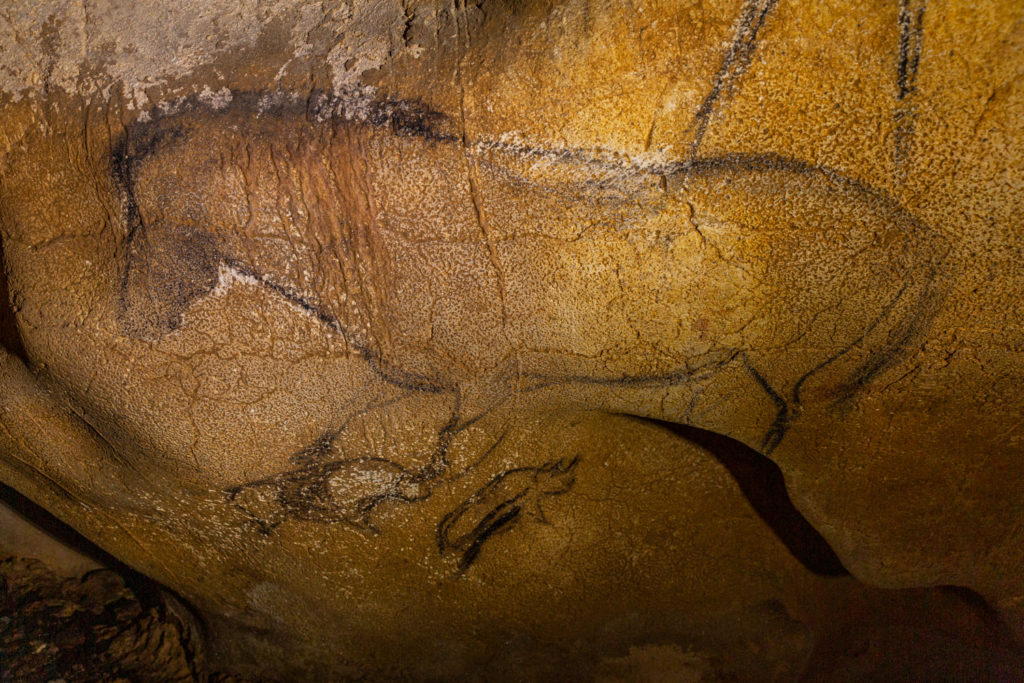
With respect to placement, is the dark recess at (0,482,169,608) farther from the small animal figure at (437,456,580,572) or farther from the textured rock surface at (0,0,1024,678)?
the small animal figure at (437,456,580,572)

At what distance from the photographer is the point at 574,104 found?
0.99m

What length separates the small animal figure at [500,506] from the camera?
1.48 metres

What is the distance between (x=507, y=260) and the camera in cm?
111

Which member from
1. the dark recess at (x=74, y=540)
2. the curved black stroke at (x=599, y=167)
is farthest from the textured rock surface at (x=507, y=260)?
the dark recess at (x=74, y=540)

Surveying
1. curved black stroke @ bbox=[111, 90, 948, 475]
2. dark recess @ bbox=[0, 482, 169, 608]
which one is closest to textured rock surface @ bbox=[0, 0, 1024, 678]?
curved black stroke @ bbox=[111, 90, 948, 475]

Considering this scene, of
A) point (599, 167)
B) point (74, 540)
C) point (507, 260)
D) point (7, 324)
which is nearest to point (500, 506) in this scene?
point (507, 260)

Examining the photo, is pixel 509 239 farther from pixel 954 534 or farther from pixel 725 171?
pixel 954 534

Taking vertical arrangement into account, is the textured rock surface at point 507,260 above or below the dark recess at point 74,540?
above

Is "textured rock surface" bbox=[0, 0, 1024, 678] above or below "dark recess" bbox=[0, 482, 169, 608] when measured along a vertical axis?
above

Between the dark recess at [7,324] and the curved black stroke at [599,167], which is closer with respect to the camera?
the curved black stroke at [599,167]

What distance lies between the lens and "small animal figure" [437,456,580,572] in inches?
58.1

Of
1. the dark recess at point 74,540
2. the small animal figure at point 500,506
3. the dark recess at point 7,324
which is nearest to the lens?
the dark recess at point 7,324

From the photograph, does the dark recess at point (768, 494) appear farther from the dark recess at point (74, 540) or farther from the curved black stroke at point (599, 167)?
the dark recess at point (74, 540)

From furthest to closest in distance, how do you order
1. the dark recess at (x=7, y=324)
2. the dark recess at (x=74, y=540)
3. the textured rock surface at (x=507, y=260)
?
the dark recess at (x=74, y=540) → the dark recess at (x=7, y=324) → the textured rock surface at (x=507, y=260)
